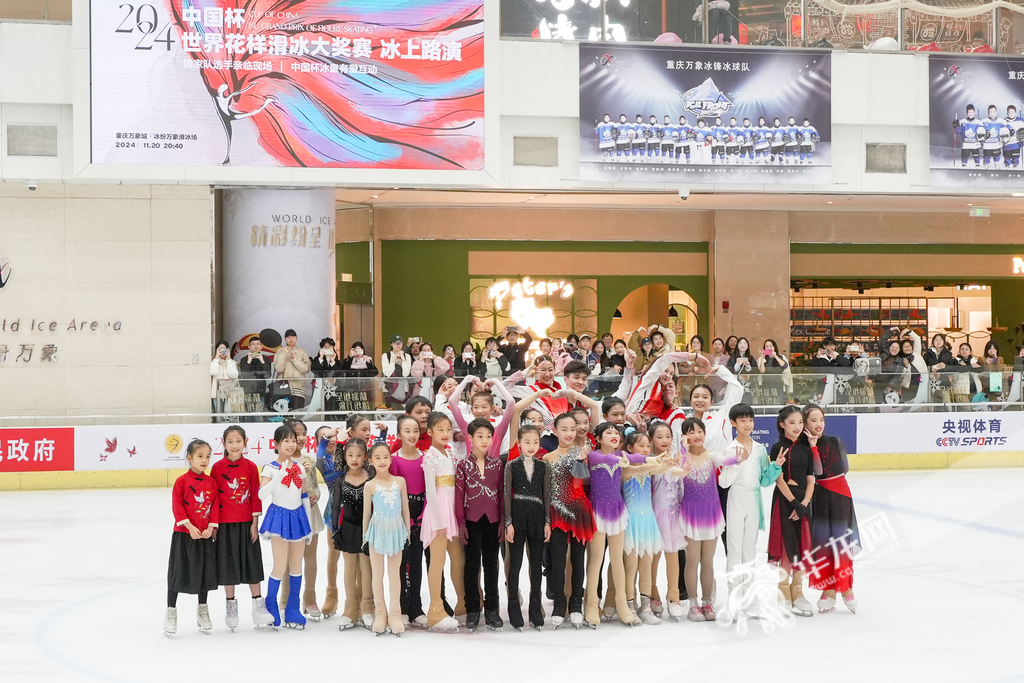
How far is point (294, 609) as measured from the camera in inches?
270

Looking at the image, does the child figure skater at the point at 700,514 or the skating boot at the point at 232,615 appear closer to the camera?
the skating boot at the point at 232,615

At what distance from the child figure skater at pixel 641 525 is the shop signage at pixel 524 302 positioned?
46.7ft

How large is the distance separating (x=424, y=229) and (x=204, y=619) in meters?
14.6

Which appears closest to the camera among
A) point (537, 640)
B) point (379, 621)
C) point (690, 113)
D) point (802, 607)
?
point (537, 640)

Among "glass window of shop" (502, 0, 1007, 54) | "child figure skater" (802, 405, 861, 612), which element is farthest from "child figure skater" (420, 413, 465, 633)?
"glass window of shop" (502, 0, 1007, 54)

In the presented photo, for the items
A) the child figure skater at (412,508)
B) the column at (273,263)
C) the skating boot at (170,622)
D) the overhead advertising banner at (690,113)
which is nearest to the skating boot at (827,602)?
the child figure skater at (412,508)

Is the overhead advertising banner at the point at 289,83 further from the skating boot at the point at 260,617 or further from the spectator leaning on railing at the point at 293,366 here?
the skating boot at the point at 260,617

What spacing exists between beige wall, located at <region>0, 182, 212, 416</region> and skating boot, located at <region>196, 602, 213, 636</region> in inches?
335

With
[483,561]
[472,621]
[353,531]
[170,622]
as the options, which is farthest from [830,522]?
[170,622]

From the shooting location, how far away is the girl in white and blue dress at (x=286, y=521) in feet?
22.5

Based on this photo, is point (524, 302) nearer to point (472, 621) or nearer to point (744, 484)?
point (744, 484)

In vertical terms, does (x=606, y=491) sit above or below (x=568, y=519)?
above

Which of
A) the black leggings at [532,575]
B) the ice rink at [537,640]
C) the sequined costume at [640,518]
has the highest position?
the sequined costume at [640,518]

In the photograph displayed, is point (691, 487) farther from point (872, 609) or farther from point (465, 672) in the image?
point (465, 672)
